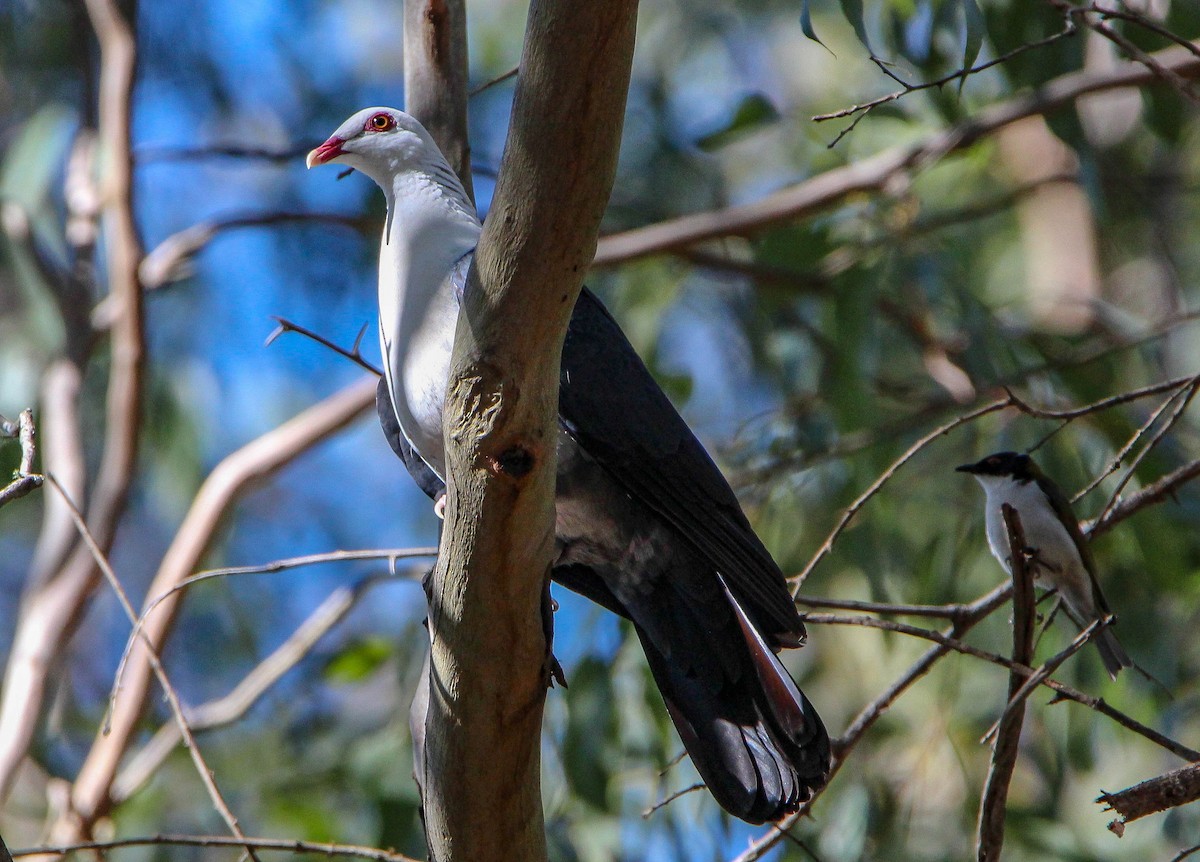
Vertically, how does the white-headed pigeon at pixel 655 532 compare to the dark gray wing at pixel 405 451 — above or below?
below

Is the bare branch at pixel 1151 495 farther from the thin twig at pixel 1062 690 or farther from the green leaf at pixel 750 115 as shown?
the green leaf at pixel 750 115

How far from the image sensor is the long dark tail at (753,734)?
1.92 m

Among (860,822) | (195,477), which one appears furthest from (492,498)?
(195,477)

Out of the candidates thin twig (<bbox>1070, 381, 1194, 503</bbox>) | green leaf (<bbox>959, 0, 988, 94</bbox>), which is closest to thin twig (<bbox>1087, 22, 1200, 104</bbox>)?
green leaf (<bbox>959, 0, 988, 94</bbox>)

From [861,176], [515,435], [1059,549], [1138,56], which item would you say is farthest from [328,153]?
[861,176]

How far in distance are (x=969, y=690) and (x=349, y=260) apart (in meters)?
2.76

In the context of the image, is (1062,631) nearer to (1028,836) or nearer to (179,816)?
(1028,836)

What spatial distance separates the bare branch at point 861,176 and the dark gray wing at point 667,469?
1.65 meters

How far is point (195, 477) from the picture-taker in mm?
4547

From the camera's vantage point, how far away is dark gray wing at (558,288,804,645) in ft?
6.49

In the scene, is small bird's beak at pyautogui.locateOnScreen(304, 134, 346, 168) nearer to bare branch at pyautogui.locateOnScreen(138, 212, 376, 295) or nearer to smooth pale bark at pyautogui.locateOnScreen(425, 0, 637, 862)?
smooth pale bark at pyautogui.locateOnScreen(425, 0, 637, 862)

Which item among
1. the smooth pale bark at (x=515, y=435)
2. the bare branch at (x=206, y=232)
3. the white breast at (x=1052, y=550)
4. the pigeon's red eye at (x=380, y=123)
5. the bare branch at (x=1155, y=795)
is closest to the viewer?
the smooth pale bark at (x=515, y=435)

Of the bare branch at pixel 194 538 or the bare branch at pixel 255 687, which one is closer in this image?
the bare branch at pixel 194 538

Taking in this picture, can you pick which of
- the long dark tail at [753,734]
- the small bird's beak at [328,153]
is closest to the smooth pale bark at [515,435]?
the long dark tail at [753,734]
